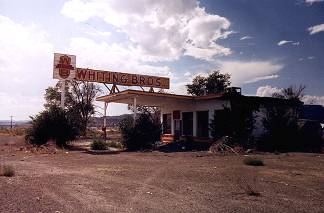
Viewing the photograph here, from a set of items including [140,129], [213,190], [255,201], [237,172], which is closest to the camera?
[255,201]

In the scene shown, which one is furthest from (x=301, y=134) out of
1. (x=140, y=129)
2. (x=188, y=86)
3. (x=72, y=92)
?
(x=72, y=92)

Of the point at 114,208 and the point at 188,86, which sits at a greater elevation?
the point at 188,86

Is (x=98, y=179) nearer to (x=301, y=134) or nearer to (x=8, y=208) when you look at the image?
(x=8, y=208)

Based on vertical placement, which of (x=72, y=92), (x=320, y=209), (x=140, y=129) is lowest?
(x=320, y=209)

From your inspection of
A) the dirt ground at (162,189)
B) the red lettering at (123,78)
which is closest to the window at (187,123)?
the red lettering at (123,78)

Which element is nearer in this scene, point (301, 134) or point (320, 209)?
point (320, 209)

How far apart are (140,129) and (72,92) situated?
28704 millimetres

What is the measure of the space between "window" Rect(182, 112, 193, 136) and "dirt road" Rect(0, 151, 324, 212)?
15830mm

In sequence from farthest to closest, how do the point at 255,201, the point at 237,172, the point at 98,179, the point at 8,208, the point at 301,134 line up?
1. the point at 301,134
2. the point at 237,172
3. the point at 98,179
4. the point at 255,201
5. the point at 8,208

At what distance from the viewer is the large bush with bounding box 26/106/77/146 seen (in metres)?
23.7

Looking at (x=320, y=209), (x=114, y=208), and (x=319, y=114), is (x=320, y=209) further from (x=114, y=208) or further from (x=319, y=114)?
(x=319, y=114)

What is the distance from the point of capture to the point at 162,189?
29.2 feet

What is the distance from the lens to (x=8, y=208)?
264 inches

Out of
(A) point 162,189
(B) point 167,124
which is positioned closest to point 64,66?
(B) point 167,124
